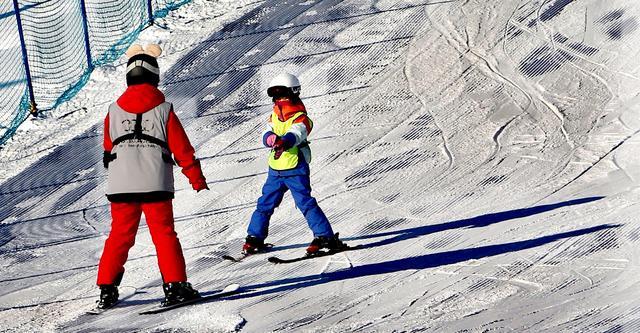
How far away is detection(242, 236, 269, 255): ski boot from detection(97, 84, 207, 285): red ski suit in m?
1.30

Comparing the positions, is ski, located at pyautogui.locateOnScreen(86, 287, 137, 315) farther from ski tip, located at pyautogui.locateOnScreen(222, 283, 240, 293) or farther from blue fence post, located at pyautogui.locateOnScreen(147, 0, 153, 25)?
blue fence post, located at pyautogui.locateOnScreen(147, 0, 153, 25)

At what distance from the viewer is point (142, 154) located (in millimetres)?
7820

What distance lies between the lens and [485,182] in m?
10.6

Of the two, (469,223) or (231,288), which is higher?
(469,223)

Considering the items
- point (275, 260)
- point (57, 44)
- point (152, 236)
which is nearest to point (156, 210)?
point (152, 236)

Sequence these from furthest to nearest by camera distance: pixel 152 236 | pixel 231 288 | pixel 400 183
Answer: pixel 400 183, pixel 231 288, pixel 152 236

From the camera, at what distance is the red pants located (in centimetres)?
787

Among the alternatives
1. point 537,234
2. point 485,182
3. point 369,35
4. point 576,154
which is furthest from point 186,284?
point 369,35

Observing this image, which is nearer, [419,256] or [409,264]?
[409,264]

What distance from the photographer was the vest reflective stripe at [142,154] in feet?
25.6

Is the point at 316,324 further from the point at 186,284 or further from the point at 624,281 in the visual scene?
the point at 624,281

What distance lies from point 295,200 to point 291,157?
365mm

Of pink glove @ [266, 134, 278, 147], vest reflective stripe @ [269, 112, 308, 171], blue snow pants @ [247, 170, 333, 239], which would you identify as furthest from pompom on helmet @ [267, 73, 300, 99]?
blue snow pants @ [247, 170, 333, 239]

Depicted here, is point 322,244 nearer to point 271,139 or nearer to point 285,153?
point 285,153
